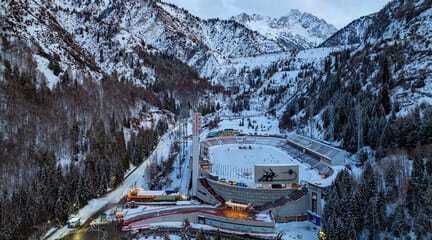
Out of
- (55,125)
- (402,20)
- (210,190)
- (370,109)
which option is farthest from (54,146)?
(402,20)

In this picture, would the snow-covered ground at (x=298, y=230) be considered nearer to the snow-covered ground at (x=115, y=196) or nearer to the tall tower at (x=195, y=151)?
the tall tower at (x=195, y=151)

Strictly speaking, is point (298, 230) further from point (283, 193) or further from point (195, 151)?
point (195, 151)

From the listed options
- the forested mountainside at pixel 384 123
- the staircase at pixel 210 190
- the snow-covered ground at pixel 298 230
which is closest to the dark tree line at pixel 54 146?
the staircase at pixel 210 190

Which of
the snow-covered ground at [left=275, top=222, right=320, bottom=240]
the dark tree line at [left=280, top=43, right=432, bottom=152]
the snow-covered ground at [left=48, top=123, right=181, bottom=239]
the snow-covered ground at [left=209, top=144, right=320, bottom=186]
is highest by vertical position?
the dark tree line at [left=280, top=43, right=432, bottom=152]

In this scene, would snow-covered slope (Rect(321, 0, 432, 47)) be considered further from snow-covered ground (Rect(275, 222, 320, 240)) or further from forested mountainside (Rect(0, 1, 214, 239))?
forested mountainside (Rect(0, 1, 214, 239))

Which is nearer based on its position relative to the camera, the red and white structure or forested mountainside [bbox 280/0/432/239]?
forested mountainside [bbox 280/0/432/239]

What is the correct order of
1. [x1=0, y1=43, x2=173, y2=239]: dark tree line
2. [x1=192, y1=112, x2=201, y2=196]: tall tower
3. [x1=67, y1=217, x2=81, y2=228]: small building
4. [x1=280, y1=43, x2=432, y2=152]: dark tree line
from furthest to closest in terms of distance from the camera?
[x1=192, y1=112, x2=201, y2=196]: tall tower
[x1=280, y1=43, x2=432, y2=152]: dark tree line
[x1=0, y1=43, x2=173, y2=239]: dark tree line
[x1=67, y1=217, x2=81, y2=228]: small building

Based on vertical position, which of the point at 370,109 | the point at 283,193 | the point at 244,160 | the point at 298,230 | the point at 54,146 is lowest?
the point at 298,230

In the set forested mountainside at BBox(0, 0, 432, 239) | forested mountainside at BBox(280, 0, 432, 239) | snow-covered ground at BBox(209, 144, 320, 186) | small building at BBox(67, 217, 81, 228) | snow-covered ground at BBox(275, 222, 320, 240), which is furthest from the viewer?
snow-covered ground at BBox(209, 144, 320, 186)

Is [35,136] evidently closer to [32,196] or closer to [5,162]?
[5,162]

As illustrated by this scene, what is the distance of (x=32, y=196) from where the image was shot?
144ft

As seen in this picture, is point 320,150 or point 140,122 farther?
point 140,122

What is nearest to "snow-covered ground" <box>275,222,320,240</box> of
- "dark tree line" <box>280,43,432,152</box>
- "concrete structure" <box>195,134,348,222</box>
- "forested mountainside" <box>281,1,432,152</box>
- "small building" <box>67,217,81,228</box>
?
"concrete structure" <box>195,134,348,222</box>

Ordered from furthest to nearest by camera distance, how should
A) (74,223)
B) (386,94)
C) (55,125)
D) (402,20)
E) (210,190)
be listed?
(402,20) → (55,125) → (386,94) → (210,190) → (74,223)
